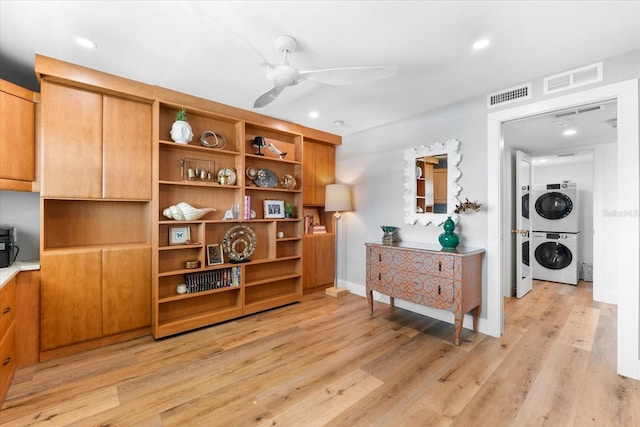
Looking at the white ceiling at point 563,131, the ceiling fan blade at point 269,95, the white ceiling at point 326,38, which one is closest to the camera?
the white ceiling at point 326,38

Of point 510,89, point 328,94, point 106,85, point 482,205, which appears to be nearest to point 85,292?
point 106,85

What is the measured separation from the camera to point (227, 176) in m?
3.31

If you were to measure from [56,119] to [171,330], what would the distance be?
2.15 m

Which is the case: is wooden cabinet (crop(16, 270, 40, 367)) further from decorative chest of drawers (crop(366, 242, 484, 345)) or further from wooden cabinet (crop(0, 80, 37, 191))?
decorative chest of drawers (crop(366, 242, 484, 345))

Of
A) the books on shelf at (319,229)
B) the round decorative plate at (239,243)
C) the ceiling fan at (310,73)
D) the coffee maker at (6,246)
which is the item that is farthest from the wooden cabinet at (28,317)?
the books on shelf at (319,229)

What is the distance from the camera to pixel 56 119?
7.91 feet

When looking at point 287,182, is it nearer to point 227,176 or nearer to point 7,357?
point 227,176

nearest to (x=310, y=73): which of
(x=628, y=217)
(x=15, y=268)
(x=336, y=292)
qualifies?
(x=628, y=217)

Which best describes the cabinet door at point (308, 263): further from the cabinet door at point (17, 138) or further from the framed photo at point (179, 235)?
the cabinet door at point (17, 138)

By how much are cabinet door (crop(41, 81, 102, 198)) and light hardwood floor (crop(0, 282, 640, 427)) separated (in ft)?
4.84

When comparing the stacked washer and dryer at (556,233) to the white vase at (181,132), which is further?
the stacked washer and dryer at (556,233)

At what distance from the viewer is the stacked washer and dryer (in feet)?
16.0

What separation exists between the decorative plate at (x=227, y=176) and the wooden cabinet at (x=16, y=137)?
155cm

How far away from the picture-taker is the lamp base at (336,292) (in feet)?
13.7
